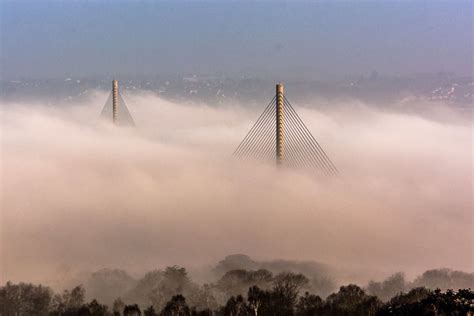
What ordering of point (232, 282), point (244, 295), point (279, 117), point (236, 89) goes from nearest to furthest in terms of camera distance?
point (244, 295) < point (232, 282) < point (279, 117) < point (236, 89)

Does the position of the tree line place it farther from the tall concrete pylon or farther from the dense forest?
the tall concrete pylon

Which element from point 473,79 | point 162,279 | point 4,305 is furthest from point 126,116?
point 473,79

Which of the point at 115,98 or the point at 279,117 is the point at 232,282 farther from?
the point at 115,98

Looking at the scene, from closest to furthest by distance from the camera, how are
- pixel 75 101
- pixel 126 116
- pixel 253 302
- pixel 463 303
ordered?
pixel 463 303 < pixel 253 302 < pixel 126 116 < pixel 75 101

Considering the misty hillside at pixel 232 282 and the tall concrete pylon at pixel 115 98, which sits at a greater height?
the tall concrete pylon at pixel 115 98

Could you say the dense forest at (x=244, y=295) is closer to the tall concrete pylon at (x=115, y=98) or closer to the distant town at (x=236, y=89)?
the tall concrete pylon at (x=115, y=98)

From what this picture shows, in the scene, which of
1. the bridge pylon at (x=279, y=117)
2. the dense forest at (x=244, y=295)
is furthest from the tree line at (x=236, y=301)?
the bridge pylon at (x=279, y=117)

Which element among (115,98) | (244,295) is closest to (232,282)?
(244,295)

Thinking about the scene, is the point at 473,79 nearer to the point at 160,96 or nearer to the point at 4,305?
the point at 160,96
